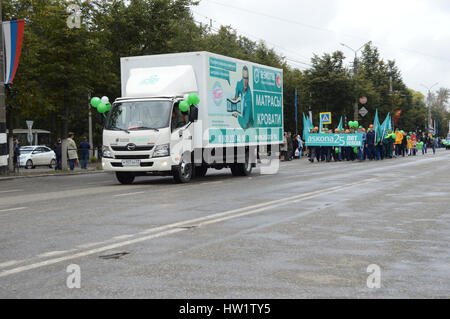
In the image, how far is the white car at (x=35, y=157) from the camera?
41219mm

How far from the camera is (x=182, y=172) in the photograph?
1936cm

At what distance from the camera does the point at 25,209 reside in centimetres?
1224

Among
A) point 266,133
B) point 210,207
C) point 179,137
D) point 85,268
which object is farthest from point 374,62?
point 85,268

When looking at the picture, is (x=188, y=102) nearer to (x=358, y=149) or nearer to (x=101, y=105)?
(x=101, y=105)

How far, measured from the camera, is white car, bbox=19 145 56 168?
41.2 meters

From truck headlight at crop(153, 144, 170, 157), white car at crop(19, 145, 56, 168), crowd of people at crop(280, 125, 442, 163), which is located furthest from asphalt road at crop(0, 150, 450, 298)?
white car at crop(19, 145, 56, 168)

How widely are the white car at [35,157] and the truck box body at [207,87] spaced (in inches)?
882

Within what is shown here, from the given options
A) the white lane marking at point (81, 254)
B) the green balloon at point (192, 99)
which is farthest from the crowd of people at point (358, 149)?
the white lane marking at point (81, 254)

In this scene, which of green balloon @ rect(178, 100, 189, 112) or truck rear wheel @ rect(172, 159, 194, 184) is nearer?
green balloon @ rect(178, 100, 189, 112)

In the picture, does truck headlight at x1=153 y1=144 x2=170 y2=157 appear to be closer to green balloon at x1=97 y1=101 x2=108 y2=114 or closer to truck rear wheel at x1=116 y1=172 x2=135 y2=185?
truck rear wheel at x1=116 y1=172 x2=135 y2=185

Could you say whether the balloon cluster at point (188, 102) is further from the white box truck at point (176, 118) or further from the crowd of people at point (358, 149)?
the crowd of people at point (358, 149)

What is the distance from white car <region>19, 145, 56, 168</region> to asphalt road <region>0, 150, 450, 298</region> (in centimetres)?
2783

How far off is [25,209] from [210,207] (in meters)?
3.30
